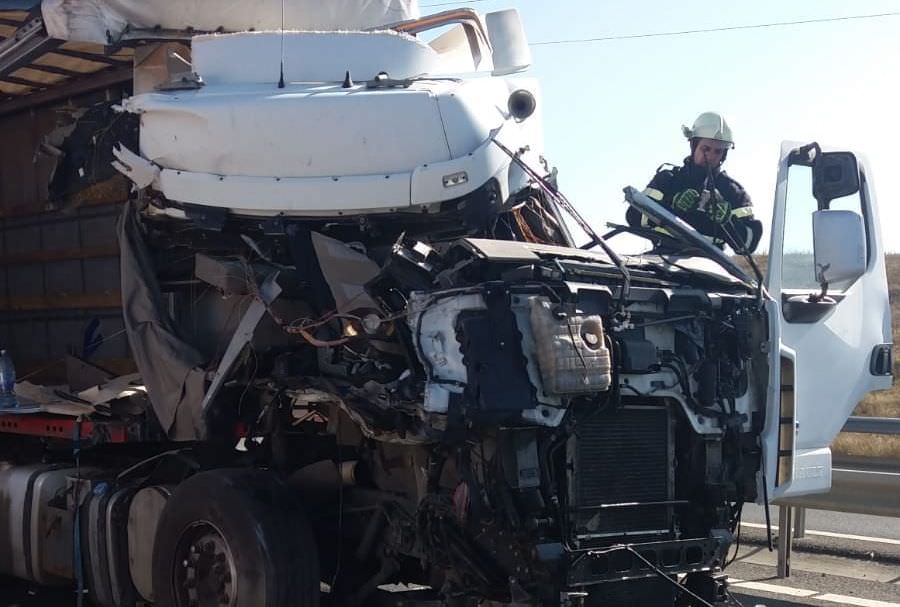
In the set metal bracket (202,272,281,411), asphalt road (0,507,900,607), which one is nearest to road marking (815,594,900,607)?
asphalt road (0,507,900,607)

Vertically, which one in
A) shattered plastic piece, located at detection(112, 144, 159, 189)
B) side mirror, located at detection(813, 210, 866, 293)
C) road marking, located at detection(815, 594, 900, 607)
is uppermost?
shattered plastic piece, located at detection(112, 144, 159, 189)

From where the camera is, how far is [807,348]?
5633 millimetres

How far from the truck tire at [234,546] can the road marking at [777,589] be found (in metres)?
3.26

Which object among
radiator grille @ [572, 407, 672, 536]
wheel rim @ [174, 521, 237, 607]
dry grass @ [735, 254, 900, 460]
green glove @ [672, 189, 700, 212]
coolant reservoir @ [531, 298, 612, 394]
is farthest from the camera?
dry grass @ [735, 254, 900, 460]

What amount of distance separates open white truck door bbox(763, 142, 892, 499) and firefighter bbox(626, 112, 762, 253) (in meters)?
0.41

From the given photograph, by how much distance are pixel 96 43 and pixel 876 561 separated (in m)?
5.90

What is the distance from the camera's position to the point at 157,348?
5.89 metres

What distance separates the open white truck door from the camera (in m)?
5.42

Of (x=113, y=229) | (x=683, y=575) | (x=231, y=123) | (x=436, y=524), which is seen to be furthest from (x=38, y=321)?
(x=683, y=575)

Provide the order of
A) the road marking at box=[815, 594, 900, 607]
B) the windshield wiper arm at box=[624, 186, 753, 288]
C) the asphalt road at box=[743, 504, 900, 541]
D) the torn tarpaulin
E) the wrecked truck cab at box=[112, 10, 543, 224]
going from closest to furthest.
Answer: the wrecked truck cab at box=[112, 10, 543, 224]
the windshield wiper arm at box=[624, 186, 753, 288]
the torn tarpaulin
the road marking at box=[815, 594, 900, 607]
the asphalt road at box=[743, 504, 900, 541]

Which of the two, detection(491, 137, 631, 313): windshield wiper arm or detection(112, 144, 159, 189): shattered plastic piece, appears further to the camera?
detection(112, 144, 159, 189): shattered plastic piece

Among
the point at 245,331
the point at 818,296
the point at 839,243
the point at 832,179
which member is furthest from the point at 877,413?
the point at 245,331

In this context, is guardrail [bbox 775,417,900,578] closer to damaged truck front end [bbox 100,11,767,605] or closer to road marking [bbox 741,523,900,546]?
road marking [bbox 741,523,900,546]

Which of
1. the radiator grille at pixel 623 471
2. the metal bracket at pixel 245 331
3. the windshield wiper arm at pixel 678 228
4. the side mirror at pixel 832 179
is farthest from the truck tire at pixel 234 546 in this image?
the side mirror at pixel 832 179
